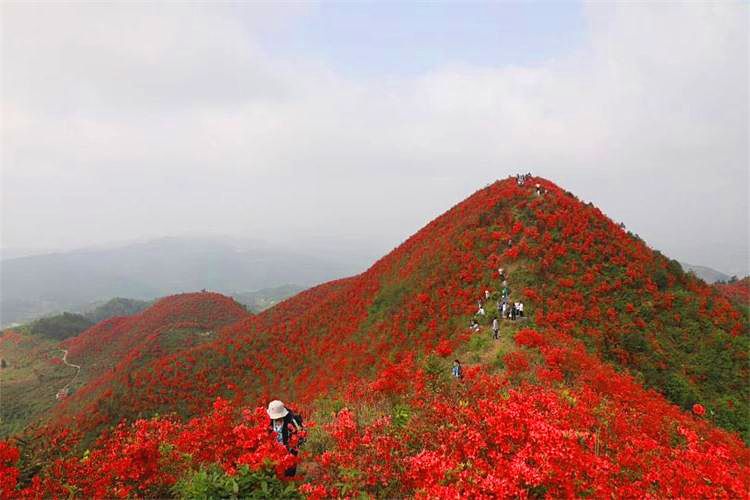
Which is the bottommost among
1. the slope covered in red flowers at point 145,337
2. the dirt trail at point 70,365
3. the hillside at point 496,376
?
the dirt trail at point 70,365

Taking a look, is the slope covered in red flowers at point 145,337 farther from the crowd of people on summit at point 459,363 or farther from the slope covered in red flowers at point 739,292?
the slope covered in red flowers at point 739,292

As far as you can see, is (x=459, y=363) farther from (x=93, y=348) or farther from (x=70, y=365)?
(x=93, y=348)

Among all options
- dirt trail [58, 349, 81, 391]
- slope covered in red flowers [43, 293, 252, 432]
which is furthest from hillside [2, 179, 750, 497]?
dirt trail [58, 349, 81, 391]

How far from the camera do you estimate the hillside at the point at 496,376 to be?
22.8 ft

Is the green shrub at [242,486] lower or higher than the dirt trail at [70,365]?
higher

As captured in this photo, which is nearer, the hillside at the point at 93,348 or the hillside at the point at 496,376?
the hillside at the point at 496,376

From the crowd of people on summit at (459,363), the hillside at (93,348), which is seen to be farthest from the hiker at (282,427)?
the hillside at (93,348)

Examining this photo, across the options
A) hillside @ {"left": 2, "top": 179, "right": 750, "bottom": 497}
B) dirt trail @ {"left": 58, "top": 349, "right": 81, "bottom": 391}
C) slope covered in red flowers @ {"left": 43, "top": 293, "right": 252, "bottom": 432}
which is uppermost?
hillside @ {"left": 2, "top": 179, "right": 750, "bottom": 497}

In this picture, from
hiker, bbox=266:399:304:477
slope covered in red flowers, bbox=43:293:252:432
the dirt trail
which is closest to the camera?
hiker, bbox=266:399:304:477

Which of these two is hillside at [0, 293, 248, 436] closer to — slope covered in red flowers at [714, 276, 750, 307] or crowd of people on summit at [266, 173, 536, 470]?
crowd of people on summit at [266, 173, 536, 470]

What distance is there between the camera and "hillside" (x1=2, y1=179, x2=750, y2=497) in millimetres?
6941

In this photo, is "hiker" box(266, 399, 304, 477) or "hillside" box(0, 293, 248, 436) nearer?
"hiker" box(266, 399, 304, 477)

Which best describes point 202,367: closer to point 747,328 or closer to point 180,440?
point 180,440

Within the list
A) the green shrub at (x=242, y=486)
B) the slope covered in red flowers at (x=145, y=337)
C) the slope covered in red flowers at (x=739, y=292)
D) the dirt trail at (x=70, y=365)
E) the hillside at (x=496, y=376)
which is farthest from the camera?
the dirt trail at (x=70, y=365)
